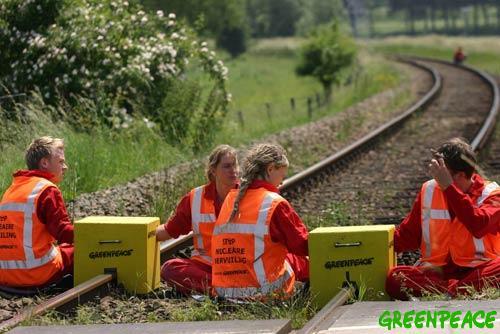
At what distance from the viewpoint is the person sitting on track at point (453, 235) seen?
23.9 feet

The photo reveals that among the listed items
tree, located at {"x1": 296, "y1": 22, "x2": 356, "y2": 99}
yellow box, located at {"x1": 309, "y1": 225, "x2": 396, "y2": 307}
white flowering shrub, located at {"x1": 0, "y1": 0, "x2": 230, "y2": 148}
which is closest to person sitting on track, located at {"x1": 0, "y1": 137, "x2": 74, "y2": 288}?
yellow box, located at {"x1": 309, "y1": 225, "x2": 396, "y2": 307}

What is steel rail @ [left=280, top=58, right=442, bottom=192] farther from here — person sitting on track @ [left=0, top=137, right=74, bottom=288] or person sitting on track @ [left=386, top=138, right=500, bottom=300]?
person sitting on track @ [left=386, top=138, right=500, bottom=300]

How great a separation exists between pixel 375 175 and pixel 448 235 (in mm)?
7963

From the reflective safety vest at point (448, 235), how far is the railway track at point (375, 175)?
2386mm

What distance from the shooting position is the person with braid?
7449 mm

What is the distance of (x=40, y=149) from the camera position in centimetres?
821

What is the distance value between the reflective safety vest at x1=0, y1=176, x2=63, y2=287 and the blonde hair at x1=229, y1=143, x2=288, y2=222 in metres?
1.52

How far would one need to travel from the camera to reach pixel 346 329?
20.1 ft

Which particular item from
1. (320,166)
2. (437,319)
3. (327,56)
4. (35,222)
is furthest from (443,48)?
(437,319)

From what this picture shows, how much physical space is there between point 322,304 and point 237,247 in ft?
2.28

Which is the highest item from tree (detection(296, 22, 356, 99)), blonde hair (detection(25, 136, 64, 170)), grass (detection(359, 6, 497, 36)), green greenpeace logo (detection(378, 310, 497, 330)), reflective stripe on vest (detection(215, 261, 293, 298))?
blonde hair (detection(25, 136, 64, 170))

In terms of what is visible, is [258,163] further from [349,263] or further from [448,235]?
[448,235]

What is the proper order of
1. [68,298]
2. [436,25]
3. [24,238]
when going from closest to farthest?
[68,298] < [24,238] < [436,25]

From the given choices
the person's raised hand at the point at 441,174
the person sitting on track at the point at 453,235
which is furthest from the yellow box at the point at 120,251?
the person's raised hand at the point at 441,174
